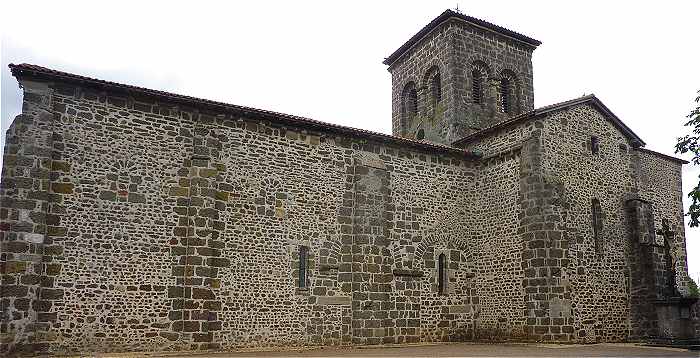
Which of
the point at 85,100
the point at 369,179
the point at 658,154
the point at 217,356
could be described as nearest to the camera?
the point at 217,356

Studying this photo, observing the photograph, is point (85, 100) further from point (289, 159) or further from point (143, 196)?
point (289, 159)

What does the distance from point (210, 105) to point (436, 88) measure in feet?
37.0

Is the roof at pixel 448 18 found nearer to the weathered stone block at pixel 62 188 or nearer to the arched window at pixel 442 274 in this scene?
the arched window at pixel 442 274

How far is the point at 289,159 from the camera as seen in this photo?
15.1 metres

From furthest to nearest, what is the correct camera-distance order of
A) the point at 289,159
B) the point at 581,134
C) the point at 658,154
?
the point at 658,154
the point at 581,134
the point at 289,159

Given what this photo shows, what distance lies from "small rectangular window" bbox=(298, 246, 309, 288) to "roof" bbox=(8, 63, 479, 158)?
10.6ft

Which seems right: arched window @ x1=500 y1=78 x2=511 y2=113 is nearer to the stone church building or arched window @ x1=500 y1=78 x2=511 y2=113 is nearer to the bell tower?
the bell tower

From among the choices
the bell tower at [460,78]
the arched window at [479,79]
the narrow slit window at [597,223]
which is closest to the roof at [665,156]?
the narrow slit window at [597,223]

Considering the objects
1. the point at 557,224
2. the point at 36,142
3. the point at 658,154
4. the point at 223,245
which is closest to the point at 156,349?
the point at 223,245

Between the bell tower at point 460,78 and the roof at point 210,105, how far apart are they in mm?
4325

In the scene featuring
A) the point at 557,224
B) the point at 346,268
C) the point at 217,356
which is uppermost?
the point at 557,224

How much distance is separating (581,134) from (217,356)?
12.1 meters

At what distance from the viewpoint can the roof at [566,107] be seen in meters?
16.6

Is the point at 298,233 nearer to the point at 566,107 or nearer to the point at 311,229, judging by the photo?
the point at 311,229
